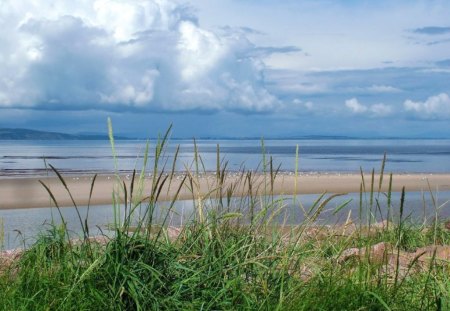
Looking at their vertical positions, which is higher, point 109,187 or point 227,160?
point 227,160

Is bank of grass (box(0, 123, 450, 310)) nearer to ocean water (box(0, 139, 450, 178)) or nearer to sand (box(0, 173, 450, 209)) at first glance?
ocean water (box(0, 139, 450, 178))

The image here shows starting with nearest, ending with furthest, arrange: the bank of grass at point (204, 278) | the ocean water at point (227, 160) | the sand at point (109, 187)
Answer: the bank of grass at point (204, 278)
the sand at point (109, 187)
the ocean water at point (227, 160)

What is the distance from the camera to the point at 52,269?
4.95 m

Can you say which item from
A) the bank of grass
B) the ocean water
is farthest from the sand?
the bank of grass

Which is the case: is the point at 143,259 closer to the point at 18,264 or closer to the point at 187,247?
the point at 187,247

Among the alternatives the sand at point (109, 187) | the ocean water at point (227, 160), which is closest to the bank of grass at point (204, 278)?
the ocean water at point (227, 160)

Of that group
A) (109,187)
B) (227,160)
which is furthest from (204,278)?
(109,187)

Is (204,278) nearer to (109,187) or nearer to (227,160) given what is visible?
(227,160)

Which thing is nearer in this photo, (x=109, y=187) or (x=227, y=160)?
(x=227, y=160)

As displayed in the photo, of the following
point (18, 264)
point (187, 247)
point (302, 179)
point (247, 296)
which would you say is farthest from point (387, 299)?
point (302, 179)

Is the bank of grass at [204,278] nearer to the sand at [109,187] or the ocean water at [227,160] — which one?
the ocean water at [227,160]

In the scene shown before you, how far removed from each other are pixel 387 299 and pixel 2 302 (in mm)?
2234

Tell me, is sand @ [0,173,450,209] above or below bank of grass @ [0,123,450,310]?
below

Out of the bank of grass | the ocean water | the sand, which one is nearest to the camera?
the bank of grass
